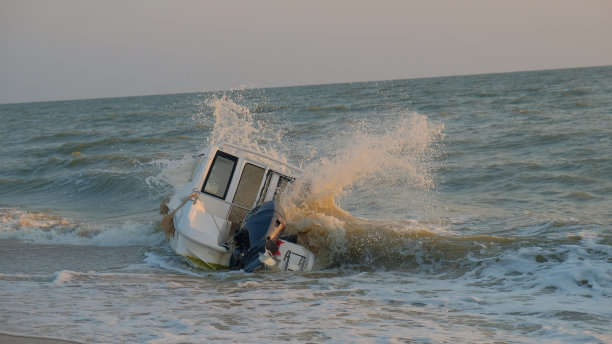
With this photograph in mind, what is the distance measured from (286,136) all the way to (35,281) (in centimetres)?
1865

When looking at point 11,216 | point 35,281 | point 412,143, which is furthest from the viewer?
point 11,216

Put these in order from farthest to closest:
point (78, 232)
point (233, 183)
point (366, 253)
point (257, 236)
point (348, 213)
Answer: point (78, 232) → point (348, 213) → point (366, 253) → point (233, 183) → point (257, 236)

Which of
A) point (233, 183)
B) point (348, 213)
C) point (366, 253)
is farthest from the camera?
point (348, 213)

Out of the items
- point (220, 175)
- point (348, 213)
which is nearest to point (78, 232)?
point (220, 175)

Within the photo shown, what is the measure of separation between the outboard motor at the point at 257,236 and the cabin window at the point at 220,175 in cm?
105

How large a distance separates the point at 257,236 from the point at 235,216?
1.42 m

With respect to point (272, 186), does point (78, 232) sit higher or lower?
lower

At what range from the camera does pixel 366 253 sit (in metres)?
10.2

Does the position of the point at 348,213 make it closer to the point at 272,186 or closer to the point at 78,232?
the point at 272,186

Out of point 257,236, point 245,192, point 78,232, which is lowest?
point 78,232

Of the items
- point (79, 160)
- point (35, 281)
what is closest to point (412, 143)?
point (35, 281)

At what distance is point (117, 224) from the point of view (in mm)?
14086

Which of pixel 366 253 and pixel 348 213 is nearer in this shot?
pixel 366 253

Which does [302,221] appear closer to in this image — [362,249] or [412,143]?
[362,249]
